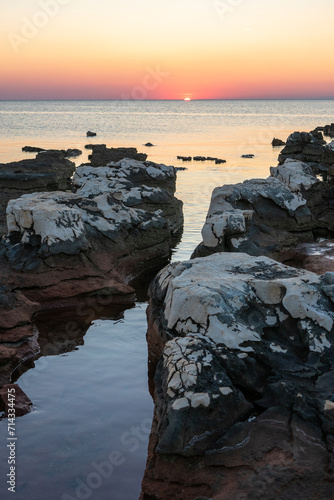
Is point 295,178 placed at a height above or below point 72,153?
above

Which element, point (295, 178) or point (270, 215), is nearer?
point (270, 215)

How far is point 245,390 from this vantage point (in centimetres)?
544

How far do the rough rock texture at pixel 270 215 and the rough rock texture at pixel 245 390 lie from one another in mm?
3668

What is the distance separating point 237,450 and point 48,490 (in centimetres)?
174

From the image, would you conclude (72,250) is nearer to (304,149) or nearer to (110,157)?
(110,157)

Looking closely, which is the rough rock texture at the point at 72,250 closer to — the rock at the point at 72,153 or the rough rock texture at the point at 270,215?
the rough rock texture at the point at 270,215

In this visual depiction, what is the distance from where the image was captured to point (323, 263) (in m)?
10.8

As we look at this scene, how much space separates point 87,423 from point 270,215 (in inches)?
291

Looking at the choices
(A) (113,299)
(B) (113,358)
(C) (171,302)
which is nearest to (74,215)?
(A) (113,299)

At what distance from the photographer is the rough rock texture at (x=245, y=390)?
457cm

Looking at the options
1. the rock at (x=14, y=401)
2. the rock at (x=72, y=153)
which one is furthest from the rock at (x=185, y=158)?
the rock at (x=14, y=401)

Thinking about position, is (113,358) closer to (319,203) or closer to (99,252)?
(99,252)

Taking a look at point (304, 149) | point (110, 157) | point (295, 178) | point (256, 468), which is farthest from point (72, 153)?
point (256, 468)

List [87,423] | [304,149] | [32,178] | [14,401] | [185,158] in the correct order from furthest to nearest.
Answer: [185,158]
[304,149]
[32,178]
[14,401]
[87,423]
